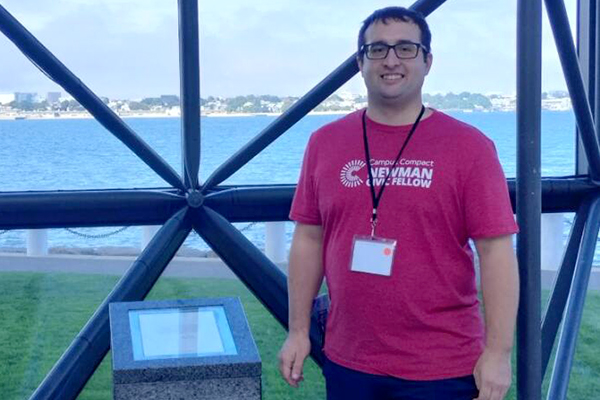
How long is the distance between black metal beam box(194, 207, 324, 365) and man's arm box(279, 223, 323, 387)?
4.11 feet

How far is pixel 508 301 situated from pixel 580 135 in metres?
2.11

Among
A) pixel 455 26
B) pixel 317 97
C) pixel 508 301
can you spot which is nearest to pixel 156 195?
pixel 317 97

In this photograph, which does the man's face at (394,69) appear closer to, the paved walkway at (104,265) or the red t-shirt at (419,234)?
the red t-shirt at (419,234)

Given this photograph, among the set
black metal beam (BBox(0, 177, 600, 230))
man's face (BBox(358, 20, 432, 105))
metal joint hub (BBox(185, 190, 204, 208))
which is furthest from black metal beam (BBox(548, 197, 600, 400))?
man's face (BBox(358, 20, 432, 105))

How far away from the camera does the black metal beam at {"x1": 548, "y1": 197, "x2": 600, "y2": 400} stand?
4.01 m

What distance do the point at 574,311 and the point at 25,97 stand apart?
2473 mm

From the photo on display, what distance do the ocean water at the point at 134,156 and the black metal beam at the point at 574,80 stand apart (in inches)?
6.1

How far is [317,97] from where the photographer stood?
3.93m

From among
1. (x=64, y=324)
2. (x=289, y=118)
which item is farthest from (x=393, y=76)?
(x=64, y=324)

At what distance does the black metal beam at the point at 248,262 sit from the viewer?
3.89 meters

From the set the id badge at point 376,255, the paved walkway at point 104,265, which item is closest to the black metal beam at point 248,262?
the paved walkway at point 104,265

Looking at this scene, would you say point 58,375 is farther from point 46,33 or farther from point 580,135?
point 580,135

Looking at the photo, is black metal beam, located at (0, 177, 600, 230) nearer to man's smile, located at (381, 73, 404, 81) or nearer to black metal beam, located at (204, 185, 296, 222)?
black metal beam, located at (204, 185, 296, 222)

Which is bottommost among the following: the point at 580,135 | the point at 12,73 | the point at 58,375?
the point at 58,375
